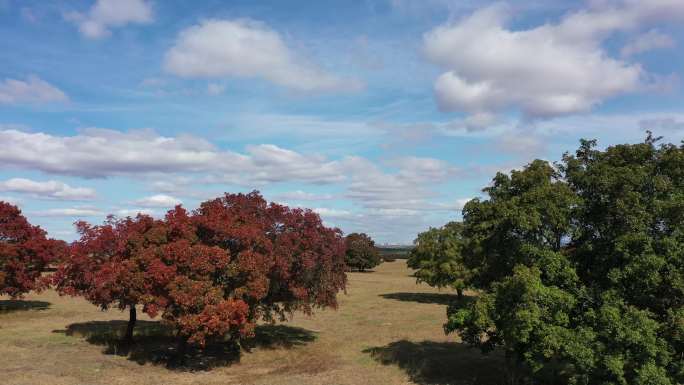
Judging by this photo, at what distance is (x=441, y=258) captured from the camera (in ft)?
161

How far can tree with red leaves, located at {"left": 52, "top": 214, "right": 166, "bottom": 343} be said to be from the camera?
73.2 feet

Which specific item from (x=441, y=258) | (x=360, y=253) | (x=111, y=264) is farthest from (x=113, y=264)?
(x=360, y=253)

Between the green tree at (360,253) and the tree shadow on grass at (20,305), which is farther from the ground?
the green tree at (360,253)

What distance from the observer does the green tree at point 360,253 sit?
332 ft

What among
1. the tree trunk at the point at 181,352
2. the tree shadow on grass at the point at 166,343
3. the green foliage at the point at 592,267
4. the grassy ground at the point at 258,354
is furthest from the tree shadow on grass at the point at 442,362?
the tree trunk at the point at 181,352

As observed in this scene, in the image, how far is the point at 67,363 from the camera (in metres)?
22.7

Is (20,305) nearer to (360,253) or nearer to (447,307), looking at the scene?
(447,307)

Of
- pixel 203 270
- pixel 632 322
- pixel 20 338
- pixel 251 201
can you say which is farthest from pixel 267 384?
pixel 20 338

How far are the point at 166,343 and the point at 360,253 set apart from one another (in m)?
74.9

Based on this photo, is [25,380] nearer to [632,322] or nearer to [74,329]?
[74,329]

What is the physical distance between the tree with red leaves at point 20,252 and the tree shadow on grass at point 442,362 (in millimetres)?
25855

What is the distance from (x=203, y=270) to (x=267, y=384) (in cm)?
572

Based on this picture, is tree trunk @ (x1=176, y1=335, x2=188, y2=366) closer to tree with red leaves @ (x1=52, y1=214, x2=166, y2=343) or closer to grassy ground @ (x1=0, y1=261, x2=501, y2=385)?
grassy ground @ (x1=0, y1=261, x2=501, y2=385)

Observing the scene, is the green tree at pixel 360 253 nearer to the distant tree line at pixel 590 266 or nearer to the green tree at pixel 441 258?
the green tree at pixel 441 258
